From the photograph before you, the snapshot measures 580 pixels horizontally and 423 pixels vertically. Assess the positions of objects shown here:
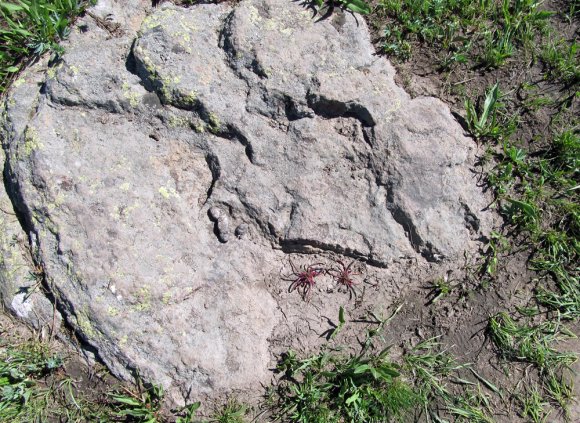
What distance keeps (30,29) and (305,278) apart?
2872 millimetres

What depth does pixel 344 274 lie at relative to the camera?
3602mm

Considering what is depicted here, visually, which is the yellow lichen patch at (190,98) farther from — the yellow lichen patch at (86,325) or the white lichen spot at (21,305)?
the white lichen spot at (21,305)

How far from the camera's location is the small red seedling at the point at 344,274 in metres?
3.60

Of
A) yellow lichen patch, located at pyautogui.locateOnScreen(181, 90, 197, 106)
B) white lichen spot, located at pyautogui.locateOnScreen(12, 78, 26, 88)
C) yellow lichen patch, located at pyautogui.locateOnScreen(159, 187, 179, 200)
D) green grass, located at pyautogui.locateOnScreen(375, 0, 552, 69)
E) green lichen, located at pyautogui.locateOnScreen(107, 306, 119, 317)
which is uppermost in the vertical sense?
white lichen spot, located at pyautogui.locateOnScreen(12, 78, 26, 88)

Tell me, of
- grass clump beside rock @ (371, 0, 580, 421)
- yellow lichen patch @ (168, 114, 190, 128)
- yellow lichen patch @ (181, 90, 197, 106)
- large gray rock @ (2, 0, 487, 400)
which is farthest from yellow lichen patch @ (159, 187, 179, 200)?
grass clump beside rock @ (371, 0, 580, 421)

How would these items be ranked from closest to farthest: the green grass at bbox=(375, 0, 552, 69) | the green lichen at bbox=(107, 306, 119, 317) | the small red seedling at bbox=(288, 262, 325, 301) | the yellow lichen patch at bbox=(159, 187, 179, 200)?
the green lichen at bbox=(107, 306, 119, 317), the yellow lichen patch at bbox=(159, 187, 179, 200), the small red seedling at bbox=(288, 262, 325, 301), the green grass at bbox=(375, 0, 552, 69)

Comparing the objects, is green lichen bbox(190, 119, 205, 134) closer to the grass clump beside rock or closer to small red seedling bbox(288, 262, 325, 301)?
small red seedling bbox(288, 262, 325, 301)

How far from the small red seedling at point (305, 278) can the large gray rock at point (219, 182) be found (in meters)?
0.05

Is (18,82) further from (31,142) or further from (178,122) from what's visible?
(178,122)

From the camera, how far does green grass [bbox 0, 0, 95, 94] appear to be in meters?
3.66

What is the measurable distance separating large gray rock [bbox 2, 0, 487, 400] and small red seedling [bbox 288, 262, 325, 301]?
5 centimetres

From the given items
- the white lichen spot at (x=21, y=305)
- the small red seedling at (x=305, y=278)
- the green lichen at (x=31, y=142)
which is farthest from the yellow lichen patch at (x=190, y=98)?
the white lichen spot at (x=21, y=305)

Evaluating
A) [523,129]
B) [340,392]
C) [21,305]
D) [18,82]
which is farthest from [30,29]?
[523,129]

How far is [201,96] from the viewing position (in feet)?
→ 11.3
